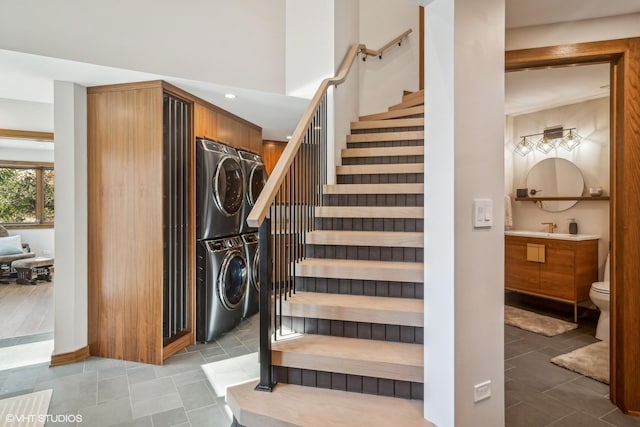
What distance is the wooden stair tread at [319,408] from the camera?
163 centimetres

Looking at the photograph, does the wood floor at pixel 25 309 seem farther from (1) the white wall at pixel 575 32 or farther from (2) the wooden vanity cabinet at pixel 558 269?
(2) the wooden vanity cabinet at pixel 558 269

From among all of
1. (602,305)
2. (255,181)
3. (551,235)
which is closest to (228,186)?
(255,181)

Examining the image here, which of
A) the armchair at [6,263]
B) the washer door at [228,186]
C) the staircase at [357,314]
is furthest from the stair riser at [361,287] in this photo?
the armchair at [6,263]

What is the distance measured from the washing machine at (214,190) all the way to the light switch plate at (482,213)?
246 cm

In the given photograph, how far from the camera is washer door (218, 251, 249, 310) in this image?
132 inches

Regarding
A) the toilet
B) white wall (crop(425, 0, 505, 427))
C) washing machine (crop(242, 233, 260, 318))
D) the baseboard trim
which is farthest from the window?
the toilet

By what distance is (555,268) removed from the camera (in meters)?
3.84

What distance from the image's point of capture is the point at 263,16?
3.27 m

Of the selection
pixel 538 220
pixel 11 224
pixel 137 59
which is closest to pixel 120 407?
pixel 137 59

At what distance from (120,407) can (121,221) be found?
4.72 feet

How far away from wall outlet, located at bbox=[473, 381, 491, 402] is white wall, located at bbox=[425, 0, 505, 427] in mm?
23

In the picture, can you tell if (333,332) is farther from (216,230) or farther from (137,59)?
(137,59)

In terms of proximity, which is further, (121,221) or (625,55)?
(121,221)

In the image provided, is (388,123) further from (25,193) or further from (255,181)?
(25,193)
